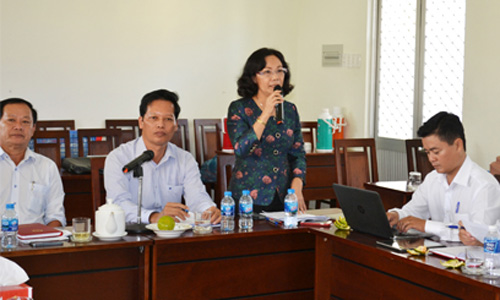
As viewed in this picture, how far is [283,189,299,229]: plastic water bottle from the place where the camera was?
2750 mm

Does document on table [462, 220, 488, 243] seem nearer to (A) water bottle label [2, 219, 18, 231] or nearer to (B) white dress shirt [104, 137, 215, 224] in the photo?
(B) white dress shirt [104, 137, 215, 224]

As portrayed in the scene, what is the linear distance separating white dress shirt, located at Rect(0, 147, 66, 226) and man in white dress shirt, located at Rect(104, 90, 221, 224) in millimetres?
310

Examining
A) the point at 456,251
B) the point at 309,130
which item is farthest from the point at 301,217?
the point at 309,130

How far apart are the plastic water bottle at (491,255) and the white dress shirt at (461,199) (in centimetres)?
36

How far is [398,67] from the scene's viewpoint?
550 cm

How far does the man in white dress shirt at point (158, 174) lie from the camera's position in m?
2.73

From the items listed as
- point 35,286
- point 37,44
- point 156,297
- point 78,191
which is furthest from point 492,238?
point 37,44

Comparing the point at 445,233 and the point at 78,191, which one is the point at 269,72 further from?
the point at 78,191

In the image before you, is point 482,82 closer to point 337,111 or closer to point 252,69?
point 337,111

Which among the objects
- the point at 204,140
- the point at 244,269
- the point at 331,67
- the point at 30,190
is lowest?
the point at 244,269

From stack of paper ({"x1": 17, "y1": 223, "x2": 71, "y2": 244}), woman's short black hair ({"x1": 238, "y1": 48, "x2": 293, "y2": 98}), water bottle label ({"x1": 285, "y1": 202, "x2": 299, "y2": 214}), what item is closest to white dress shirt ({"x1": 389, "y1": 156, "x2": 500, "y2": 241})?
water bottle label ({"x1": 285, "y1": 202, "x2": 299, "y2": 214})

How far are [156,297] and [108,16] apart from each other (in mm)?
3962

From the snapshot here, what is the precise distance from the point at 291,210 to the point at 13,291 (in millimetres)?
1376

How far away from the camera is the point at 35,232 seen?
238cm
